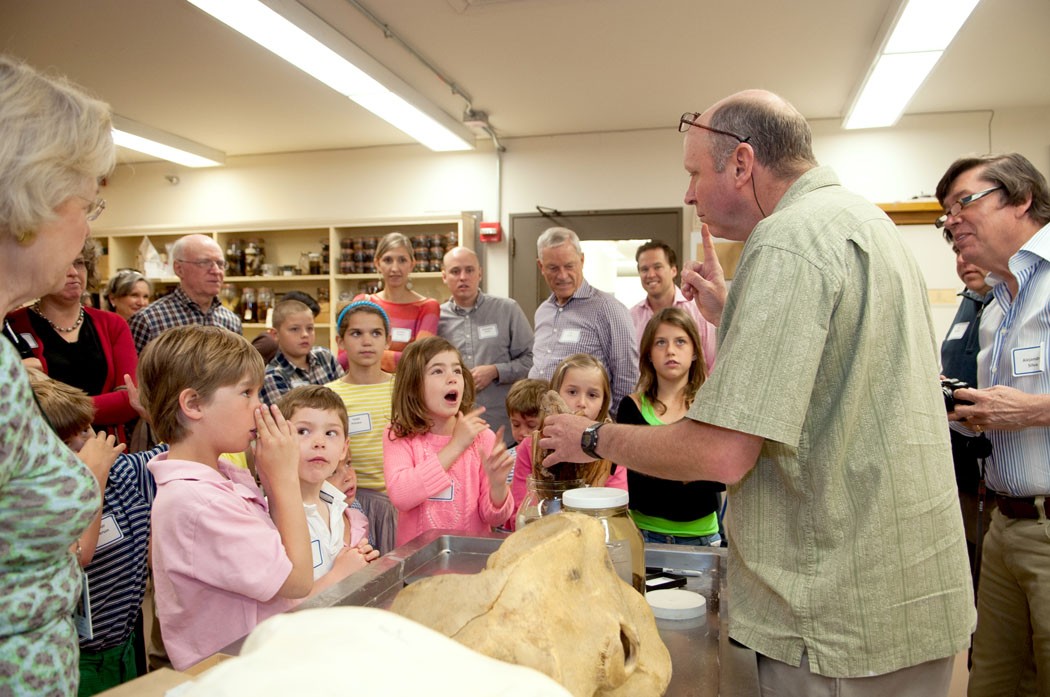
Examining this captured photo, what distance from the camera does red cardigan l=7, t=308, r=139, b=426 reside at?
2.75 metres

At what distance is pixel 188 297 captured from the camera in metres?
3.64

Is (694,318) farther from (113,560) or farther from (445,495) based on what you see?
(113,560)

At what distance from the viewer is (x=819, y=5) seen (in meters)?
3.69

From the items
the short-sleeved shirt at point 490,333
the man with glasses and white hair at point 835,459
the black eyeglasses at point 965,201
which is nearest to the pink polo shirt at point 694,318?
the short-sleeved shirt at point 490,333

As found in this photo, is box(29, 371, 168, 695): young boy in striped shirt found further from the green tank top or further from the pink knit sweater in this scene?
the green tank top

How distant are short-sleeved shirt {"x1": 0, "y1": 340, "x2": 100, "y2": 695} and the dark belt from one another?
82.1 inches

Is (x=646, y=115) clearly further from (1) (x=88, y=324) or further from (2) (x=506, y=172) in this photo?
(1) (x=88, y=324)

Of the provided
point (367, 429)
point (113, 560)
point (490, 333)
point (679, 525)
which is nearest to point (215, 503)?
point (113, 560)

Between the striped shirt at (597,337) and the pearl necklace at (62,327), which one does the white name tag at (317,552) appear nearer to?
the pearl necklace at (62,327)

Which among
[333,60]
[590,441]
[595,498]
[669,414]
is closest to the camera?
[595,498]

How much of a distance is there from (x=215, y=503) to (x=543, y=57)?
3.79 metres

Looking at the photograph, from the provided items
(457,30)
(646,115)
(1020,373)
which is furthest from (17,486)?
(646,115)

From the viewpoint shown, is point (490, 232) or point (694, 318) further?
Result: point (490, 232)

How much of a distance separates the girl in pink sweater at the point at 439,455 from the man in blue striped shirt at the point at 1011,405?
4.19ft
